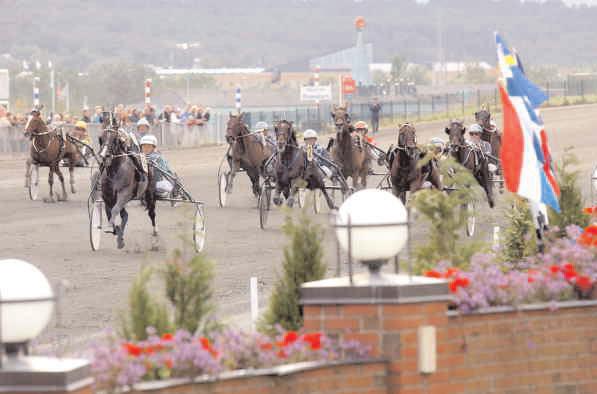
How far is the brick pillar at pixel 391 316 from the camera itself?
7723 millimetres

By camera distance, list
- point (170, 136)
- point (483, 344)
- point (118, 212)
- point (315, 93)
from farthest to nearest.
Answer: point (315, 93) → point (170, 136) → point (118, 212) → point (483, 344)

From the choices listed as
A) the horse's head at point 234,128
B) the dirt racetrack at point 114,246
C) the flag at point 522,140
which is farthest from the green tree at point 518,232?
the horse's head at point 234,128

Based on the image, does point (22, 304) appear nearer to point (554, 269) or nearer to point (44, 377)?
point (44, 377)

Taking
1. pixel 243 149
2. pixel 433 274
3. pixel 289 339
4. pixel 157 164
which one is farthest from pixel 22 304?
pixel 243 149

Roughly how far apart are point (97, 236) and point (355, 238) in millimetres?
15325

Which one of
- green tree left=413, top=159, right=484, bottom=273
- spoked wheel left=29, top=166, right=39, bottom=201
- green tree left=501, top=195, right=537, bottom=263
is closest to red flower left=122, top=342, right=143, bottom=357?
green tree left=413, top=159, right=484, bottom=273

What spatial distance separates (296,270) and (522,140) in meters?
2.20

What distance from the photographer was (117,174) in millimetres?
22047

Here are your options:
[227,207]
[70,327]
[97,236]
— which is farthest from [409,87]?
[70,327]

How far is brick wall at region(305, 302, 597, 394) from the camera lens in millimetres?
7734

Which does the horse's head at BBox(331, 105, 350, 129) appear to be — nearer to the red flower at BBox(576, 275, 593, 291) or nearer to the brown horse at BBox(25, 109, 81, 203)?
the brown horse at BBox(25, 109, 81, 203)

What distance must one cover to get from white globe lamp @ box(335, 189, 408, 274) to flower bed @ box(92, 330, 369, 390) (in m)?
0.47

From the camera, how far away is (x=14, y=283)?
6234mm

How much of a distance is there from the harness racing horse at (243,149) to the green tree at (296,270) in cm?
2109
